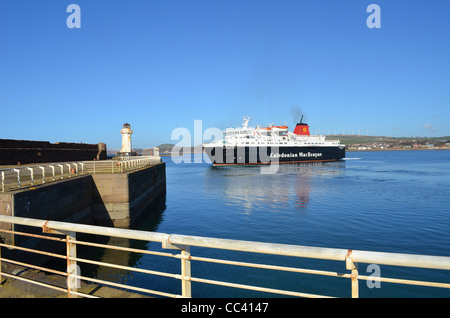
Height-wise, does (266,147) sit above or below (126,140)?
below

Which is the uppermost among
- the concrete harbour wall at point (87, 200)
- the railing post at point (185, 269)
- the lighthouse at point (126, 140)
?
the lighthouse at point (126, 140)

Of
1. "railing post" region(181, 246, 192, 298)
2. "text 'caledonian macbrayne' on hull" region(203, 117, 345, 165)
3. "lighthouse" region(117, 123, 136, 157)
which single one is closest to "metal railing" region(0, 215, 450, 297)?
"railing post" region(181, 246, 192, 298)

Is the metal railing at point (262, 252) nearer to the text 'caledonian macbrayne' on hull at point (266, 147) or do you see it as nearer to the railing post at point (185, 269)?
the railing post at point (185, 269)

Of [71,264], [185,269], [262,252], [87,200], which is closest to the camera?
[262,252]

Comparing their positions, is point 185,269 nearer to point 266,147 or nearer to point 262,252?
point 262,252

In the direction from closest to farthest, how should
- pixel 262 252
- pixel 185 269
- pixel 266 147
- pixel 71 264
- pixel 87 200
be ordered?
1. pixel 262 252
2. pixel 185 269
3. pixel 71 264
4. pixel 87 200
5. pixel 266 147

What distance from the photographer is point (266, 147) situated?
73188mm

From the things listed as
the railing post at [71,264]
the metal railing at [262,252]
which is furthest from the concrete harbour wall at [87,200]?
the metal railing at [262,252]

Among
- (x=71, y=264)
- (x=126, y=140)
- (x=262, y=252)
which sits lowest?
(x=71, y=264)

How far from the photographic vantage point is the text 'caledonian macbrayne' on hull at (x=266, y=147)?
2795 inches

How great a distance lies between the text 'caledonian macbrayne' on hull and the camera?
71000 millimetres

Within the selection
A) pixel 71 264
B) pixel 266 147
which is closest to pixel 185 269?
pixel 71 264
